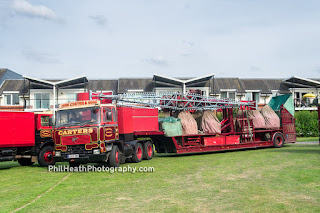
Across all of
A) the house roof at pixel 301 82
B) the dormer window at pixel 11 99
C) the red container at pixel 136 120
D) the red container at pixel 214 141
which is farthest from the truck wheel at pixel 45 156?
the house roof at pixel 301 82

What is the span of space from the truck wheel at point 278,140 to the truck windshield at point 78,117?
44.5ft

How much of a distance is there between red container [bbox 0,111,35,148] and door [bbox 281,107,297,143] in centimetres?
1574

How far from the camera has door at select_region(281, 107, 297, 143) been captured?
23938 mm

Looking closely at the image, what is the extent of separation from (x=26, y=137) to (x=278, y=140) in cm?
1551

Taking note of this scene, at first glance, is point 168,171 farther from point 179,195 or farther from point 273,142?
point 273,142

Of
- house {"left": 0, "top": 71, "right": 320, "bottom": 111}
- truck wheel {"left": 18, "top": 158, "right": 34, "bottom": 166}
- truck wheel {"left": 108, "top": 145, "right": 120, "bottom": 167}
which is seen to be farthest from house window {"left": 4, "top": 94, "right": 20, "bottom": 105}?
truck wheel {"left": 108, "top": 145, "right": 120, "bottom": 167}

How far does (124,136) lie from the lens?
53.0 ft

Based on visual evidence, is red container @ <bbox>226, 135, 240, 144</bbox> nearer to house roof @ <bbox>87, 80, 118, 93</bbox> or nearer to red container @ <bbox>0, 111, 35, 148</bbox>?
red container @ <bbox>0, 111, 35, 148</bbox>

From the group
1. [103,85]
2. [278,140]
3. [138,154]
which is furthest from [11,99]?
[278,140]

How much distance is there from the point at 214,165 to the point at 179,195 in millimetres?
5823

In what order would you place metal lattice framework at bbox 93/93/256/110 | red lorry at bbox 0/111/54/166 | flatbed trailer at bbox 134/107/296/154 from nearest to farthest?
red lorry at bbox 0/111/54/166 → metal lattice framework at bbox 93/93/256/110 → flatbed trailer at bbox 134/107/296/154

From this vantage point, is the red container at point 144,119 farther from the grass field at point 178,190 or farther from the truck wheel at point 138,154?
the grass field at point 178,190

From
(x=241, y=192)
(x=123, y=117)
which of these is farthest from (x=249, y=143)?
(x=241, y=192)

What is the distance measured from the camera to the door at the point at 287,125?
23938 millimetres
